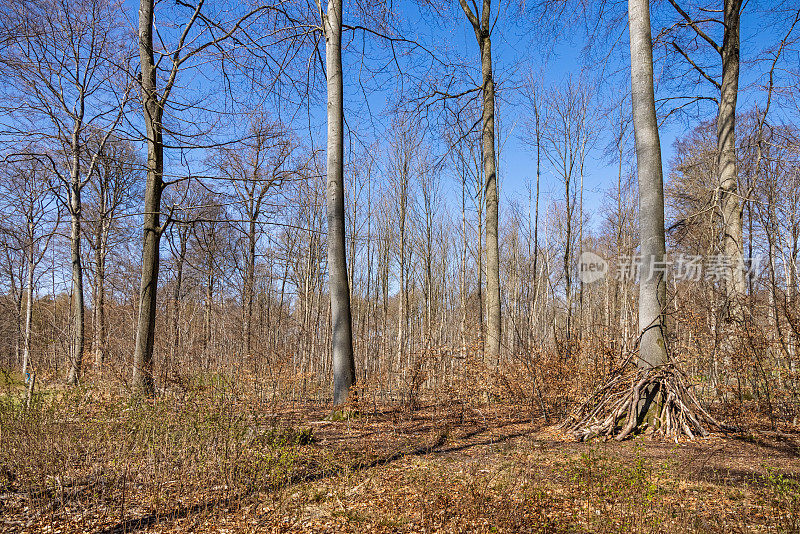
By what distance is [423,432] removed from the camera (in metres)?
6.48

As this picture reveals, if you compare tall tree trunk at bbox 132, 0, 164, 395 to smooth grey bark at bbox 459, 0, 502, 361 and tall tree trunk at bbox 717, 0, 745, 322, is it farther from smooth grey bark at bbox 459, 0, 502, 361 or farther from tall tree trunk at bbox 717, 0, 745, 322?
tall tree trunk at bbox 717, 0, 745, 322

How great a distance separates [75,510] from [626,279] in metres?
17.7

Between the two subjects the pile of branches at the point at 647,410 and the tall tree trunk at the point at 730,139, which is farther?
the tall tree trunk at the point at 730,139

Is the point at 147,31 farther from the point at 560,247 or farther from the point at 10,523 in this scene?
the point at 560,247

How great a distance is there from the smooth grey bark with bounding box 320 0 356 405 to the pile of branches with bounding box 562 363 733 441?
137 inches

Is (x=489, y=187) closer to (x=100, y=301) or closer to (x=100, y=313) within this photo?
(x=100, y=301)

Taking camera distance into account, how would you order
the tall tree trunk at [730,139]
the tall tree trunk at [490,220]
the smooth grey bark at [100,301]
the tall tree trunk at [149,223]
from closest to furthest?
the tall tree trunk at [149,223]
the tall tree trunk at [730,139]
the tall tree trunk at [490,220]
the smooth grey bark at [100,301]

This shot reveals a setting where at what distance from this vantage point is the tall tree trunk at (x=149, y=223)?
22.3 ft

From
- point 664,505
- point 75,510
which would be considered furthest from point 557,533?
point 75,510

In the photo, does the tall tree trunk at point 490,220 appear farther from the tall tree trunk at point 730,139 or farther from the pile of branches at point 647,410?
the tall tree trunk at point 730,139

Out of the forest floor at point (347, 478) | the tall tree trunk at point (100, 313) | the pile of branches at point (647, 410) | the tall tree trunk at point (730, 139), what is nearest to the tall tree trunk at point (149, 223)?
the forest floor at point (347, 478)

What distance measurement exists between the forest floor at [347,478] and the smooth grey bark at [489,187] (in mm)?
2933

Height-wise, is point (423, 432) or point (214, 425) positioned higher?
point (214, 425)

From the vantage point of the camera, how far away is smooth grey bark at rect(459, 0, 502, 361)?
8664 mm
